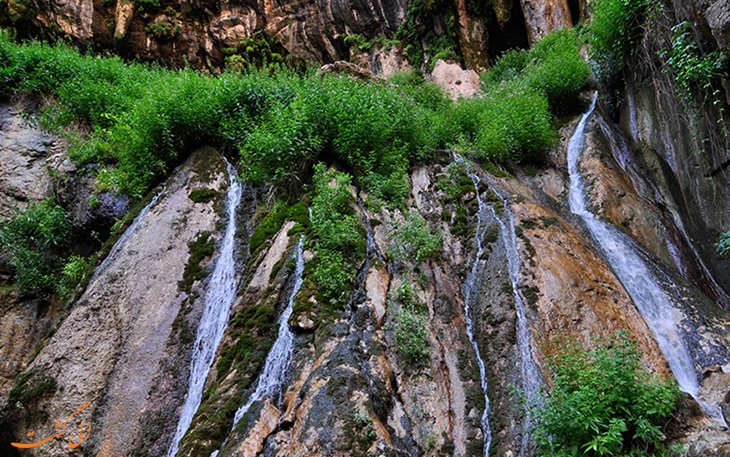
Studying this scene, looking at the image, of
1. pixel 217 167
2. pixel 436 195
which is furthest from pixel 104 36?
pixel 436 195

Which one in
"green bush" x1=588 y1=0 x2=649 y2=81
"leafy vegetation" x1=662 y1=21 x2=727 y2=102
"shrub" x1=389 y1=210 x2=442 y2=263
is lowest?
"shrub" x1=389 y1=210 x2=442 y2=263

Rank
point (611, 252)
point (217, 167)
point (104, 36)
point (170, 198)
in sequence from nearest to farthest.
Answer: point (611, 252) → point (170, 198) → point (217, 167) → point (104, 36)

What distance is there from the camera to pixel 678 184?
28.3 feet

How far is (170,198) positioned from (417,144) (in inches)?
194

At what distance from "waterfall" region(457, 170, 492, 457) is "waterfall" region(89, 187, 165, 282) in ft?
18.9

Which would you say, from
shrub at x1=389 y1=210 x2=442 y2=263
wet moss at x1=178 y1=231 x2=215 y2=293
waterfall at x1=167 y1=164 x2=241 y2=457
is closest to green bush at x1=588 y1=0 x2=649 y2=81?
shrub at x1=389 y1=210 x2=442 y2=263

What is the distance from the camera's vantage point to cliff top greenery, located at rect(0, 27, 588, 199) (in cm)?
763

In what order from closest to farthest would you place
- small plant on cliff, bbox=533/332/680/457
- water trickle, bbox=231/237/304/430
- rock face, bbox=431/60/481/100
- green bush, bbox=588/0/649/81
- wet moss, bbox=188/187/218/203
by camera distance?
small plant on cliff, bbox=533/332/680/457
water trickle, bbox=231/237/304/430
wet moss, bbox=188/187/218/203
green bush, bbox=588/0/649/81
rock face, bbox=431/60/481/100

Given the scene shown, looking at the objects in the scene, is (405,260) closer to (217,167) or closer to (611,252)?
(611,252)

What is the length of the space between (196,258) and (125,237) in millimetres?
1591

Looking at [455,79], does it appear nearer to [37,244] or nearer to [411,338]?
[411,338]

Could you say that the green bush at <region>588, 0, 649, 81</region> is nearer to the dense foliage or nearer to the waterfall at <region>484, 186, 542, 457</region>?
the waterfall at <region>484, 186, 542, 457</region>

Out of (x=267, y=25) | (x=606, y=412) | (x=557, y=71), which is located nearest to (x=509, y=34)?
(x=557, y=71)

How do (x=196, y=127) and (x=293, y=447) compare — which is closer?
(x=293, y=447)
